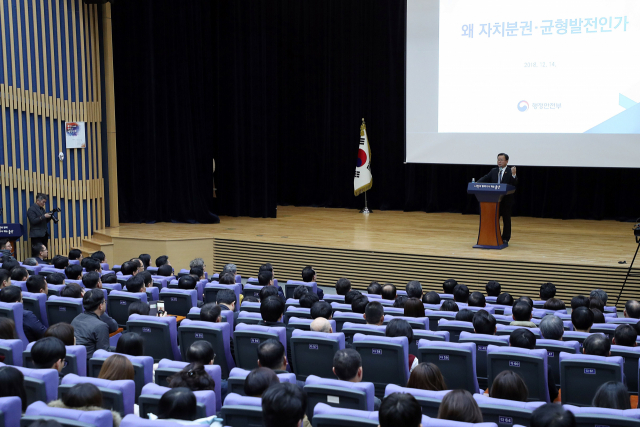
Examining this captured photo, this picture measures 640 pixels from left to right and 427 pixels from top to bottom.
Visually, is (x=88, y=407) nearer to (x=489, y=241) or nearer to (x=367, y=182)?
(x=489, y=241)

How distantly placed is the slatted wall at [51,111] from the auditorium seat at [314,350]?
22.3ft

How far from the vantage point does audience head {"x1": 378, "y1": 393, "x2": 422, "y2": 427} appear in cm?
231

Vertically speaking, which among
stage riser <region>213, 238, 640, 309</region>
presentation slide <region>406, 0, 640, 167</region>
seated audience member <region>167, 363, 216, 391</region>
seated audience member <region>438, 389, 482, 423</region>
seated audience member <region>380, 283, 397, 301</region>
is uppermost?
presentation slide <region>406, 0, 640, 167</region>

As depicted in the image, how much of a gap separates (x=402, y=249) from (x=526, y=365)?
5.23m

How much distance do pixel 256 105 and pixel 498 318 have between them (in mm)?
7867

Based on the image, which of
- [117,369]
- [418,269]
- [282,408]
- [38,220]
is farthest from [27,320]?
[418,269]

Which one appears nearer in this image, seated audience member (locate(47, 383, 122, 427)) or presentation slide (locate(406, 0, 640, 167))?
seated audience member (locate(47, 383, 122, 427))

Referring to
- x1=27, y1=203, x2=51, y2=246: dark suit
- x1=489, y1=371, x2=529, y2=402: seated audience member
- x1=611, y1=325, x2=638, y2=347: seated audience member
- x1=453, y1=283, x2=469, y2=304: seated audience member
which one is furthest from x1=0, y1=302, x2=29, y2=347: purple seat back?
x1=27, y1=203, x2=51, y2=246: dark suit

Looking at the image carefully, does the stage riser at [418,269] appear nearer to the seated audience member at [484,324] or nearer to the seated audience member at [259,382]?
the seated audience member at [484,324]

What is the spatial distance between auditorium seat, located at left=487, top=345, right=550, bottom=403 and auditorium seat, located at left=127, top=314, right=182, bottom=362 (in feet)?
6.93

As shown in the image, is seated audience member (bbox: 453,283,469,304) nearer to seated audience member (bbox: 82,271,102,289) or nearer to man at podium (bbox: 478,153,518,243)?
man at podium (bbox: 478,153,518,243)

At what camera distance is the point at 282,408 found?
2439 millimetres

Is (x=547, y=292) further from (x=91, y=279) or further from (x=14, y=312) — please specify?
(x=14, y=312)

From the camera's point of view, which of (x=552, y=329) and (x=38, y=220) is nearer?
(x=552, y=329)
